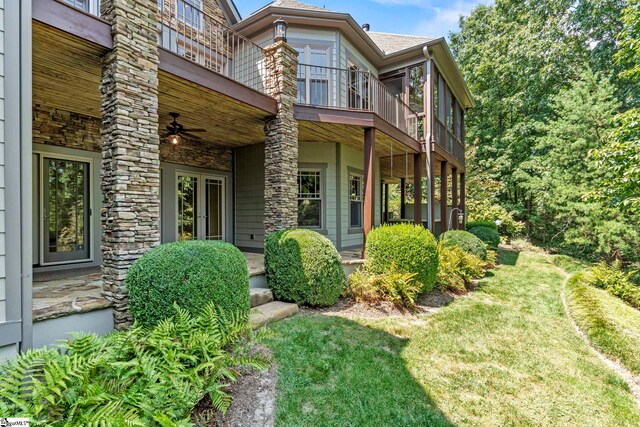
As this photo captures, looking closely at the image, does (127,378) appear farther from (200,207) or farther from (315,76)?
(315,76)

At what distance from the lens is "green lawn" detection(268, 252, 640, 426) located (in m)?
2.80

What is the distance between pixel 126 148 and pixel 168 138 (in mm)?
2723

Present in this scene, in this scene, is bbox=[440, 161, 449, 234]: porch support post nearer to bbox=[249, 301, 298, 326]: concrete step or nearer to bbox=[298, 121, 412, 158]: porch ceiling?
bbox=[298, 121, 412, 158]: porch ceiling

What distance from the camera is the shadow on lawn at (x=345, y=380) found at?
2699mm

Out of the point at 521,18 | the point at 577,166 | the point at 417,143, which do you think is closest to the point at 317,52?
the point at 417,143

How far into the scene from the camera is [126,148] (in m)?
3.67

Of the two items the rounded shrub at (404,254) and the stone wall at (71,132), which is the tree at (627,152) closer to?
the rounded shrub at (404,254)

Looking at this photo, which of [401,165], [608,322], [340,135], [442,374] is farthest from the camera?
[401,165]

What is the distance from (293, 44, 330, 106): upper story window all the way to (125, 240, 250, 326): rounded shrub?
6105mm

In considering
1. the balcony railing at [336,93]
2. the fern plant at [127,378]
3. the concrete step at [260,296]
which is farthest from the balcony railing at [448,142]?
the fern plant at [127,378]

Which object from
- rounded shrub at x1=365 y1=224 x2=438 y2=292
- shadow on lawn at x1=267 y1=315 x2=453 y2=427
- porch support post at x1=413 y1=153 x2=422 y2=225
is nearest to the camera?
shadow on lawn at x1=267 y1=315 x2=453 y2=427

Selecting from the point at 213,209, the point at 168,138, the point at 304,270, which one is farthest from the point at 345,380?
the point at 213,209

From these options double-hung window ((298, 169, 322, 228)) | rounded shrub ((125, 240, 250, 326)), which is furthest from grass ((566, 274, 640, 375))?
double-hung window ((298, 169, 322, 228))

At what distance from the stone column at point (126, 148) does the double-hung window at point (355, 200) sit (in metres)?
6.48
